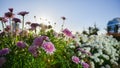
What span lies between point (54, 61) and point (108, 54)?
11.9 ft

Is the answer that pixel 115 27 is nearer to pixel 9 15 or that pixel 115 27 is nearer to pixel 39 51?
pixel 9 15

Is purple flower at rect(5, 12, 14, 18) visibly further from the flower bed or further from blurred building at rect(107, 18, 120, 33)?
blurred building at rect(107, 18, 120, 33)

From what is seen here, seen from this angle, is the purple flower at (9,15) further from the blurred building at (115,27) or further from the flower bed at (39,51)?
the blurred building at (115,27)

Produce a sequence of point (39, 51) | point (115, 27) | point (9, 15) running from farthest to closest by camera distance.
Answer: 1. point (115, 27)
2. point (9, 15)
3. point (39, 51)

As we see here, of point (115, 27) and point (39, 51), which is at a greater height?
point (39, 51)

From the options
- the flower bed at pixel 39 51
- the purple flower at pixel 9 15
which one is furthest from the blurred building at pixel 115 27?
the purple flower at pixel 9 15

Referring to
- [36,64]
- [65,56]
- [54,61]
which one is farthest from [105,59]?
[36,64]

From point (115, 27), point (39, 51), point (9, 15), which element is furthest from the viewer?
point (115, 27)

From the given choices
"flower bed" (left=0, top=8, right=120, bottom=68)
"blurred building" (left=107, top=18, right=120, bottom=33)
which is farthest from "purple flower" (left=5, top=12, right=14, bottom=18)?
"blurred building" (left=107, top=18, right=120, bottom=33)

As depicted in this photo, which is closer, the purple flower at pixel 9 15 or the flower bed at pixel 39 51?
the flower bed at pixel 39 51

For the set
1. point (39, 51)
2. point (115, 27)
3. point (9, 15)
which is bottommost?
point (115, 27)

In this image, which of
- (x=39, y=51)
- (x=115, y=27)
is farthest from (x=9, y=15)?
(x=115, y=27)

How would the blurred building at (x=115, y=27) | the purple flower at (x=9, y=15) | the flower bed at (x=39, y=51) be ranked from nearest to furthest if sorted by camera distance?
the flower bed at (x=39, y=51) < the purple flower at (x=9, y=15) < the blurred building at (x=115, y=27)

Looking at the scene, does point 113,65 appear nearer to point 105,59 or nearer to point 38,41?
point 105,59
